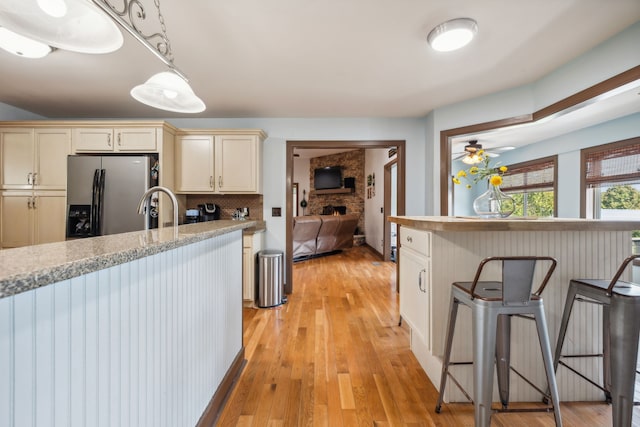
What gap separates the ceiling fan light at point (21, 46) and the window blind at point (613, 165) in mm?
6413

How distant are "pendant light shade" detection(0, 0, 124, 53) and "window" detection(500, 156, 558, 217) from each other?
5.74m

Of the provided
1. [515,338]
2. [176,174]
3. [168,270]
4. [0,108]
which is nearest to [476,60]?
[515,338]

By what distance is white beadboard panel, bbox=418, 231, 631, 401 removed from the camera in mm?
1623

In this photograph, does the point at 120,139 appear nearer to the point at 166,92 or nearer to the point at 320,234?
the point at 166,92

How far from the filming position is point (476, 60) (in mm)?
2322

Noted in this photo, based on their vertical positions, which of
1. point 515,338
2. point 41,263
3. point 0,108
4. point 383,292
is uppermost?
point 0,108

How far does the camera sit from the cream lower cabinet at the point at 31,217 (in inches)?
124

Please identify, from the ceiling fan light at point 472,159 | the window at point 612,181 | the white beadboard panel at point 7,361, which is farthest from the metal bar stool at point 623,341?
the window at point 612,181

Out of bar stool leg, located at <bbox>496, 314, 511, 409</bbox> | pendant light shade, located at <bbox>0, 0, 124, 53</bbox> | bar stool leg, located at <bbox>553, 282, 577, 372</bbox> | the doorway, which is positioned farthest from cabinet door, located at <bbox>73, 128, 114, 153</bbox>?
bar stool leg, located at <bbox>553, 282, 577, 372</bbox>

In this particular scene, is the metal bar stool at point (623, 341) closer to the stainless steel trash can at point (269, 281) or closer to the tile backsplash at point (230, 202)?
the stainless steel trash can at point (269, 281)

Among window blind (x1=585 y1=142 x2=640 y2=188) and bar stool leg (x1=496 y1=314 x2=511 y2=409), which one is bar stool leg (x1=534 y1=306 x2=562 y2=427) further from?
window blind (x1=585 y1=142 x2=640 y2=188)

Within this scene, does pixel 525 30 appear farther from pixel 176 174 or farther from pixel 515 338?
pixel 176 174

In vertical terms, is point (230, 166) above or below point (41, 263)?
above

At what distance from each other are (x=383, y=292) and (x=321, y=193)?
5.51 m
